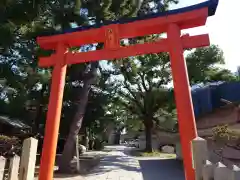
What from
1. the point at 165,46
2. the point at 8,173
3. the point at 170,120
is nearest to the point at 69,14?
the point at 165,46

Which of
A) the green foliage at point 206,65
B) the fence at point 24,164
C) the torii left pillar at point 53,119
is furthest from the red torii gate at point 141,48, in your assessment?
the green foliage at point 206,65

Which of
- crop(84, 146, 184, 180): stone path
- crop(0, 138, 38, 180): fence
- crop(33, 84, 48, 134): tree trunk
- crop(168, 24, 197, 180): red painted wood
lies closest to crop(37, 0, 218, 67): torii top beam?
crop(168, 24, 197, 180): red painted wood

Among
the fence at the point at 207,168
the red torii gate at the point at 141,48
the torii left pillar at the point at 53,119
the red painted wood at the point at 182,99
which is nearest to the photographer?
the fence at the point at 207,168

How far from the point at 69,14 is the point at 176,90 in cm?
748

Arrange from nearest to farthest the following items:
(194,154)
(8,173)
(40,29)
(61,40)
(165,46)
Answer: (194,154) < (8,173) < (165,46) < (61,40) < (40,29)

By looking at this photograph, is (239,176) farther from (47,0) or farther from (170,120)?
(170,120)

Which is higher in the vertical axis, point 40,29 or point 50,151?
point 40,29

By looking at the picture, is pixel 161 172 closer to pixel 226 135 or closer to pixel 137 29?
pixel 226 135

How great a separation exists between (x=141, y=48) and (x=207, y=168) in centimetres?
394

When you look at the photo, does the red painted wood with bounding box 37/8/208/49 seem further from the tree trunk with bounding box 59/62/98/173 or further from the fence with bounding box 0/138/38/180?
the tree trunk with bounding box 59/62/98/173

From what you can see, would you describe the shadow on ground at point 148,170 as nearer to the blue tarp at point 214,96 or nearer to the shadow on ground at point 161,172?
the shadow on ground at point 161,172

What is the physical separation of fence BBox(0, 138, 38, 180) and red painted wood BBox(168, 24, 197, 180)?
3.32 m

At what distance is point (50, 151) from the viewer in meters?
6.26

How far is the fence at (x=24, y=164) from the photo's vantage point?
483 centimetres
